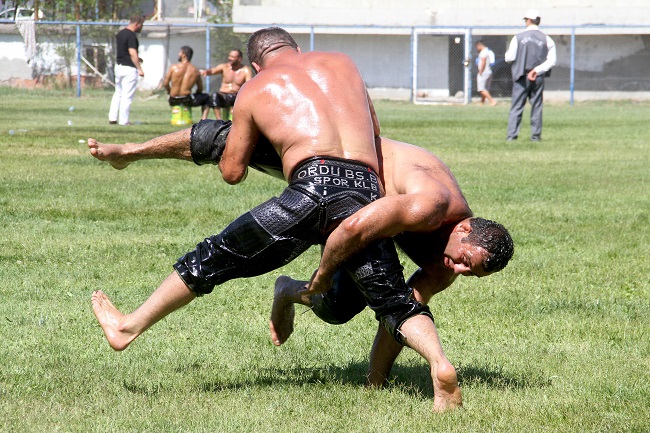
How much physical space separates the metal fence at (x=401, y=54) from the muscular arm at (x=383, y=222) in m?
32.3

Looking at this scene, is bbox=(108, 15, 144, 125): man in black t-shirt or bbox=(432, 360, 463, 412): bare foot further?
bbox=(108, 15, 144, 125): man in black t-shirt

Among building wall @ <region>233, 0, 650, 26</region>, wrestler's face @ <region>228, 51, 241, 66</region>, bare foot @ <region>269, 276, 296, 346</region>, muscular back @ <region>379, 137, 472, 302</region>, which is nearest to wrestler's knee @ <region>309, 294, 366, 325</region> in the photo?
bare foot @ <region>269, 276, 296, 346</region>

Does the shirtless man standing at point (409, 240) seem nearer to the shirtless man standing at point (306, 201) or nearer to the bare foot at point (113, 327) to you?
the shirtless man standing at point (306, 201)

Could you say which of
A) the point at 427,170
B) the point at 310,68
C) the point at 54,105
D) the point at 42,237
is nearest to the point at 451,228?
the point at 427,170

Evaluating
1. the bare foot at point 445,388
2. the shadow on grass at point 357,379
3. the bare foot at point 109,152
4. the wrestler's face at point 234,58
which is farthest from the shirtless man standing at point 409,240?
the wrestler's face at point 234,58

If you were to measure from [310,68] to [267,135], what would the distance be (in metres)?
0.36

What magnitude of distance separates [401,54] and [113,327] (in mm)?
34419

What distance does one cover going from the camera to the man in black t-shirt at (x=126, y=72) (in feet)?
67.9

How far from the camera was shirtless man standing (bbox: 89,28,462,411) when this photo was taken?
4332 mm

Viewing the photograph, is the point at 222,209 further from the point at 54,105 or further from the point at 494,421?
the point at 54,105

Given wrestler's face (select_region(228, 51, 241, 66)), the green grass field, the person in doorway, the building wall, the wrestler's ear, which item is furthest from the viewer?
the building wall

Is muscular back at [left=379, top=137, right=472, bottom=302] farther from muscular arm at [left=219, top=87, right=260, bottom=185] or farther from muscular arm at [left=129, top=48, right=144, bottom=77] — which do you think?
muscular arm at [left=129, top=48, right=144, bottom=77]

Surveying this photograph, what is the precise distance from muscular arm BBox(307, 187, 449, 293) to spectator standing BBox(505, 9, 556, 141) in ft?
46.9

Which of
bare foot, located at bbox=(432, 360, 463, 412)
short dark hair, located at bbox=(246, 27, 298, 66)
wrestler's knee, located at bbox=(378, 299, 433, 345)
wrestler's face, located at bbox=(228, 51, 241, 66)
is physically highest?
short dark hair, located at bbox=(246, 27, 298, 66)
